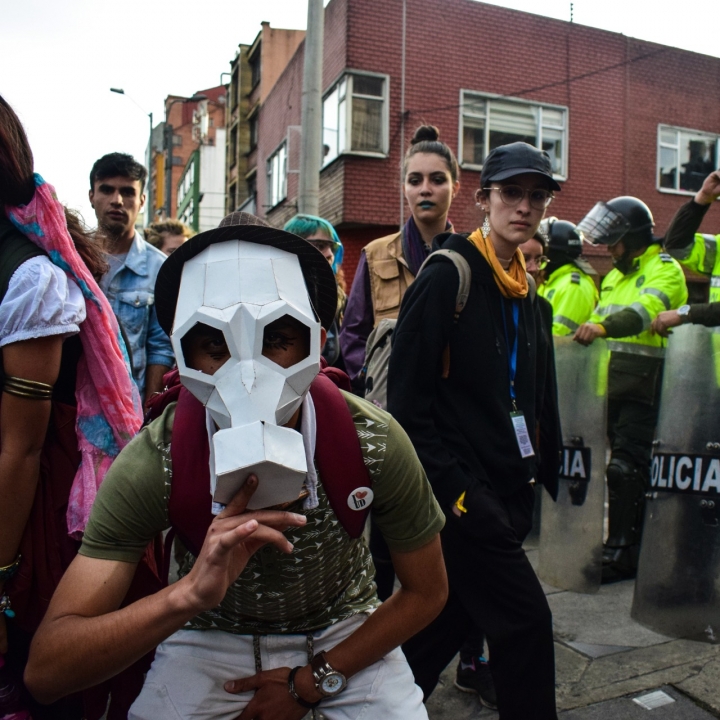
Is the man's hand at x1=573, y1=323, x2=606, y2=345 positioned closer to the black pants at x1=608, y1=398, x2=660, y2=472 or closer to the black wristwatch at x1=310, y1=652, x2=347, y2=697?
the black pants at x1=608, y1=398, x2=660, y2=472

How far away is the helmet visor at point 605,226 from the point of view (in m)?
4.75

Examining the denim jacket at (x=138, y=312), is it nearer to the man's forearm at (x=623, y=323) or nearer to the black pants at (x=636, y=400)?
the man's forearm at (x=623, y=323)

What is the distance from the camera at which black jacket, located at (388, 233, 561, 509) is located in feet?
7.73

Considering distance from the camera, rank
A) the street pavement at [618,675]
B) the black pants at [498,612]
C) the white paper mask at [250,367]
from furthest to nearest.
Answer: the street pavement at [618,675]
the black pants at [498,612]
the white paper mask at [250,367]

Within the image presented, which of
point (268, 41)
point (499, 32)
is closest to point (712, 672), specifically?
point (499, 32)

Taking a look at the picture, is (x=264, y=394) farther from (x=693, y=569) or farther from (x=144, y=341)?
(x=693, y=569)

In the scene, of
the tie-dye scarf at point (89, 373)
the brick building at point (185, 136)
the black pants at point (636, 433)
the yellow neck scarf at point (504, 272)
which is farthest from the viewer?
the brick building at point (185, 136)

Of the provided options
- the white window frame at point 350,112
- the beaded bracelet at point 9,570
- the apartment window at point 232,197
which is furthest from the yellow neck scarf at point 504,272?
the apartment window at point 232,197

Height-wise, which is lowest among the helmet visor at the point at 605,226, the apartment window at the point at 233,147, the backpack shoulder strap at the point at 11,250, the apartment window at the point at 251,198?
the backpack shoulder strap at the point at 11,250

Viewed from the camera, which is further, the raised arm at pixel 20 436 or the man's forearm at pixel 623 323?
the man's forearm at pixel 623 323

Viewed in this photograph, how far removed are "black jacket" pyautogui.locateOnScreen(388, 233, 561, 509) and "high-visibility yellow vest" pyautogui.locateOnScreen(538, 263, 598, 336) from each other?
2.49 meters

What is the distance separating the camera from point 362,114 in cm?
1417

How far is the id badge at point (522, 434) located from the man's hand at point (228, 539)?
1.29m

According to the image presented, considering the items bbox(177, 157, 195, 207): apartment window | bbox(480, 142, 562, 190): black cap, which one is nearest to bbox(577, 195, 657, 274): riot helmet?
bbox(480, 142, 562, 190): black cap
